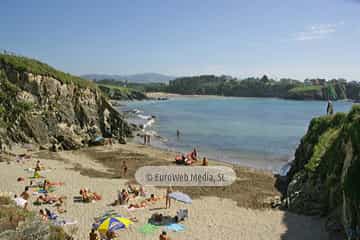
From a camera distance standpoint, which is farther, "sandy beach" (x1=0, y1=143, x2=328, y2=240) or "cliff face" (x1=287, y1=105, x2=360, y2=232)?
"sandy beach" (x1=0, y1=143, x2=328, y2=240)

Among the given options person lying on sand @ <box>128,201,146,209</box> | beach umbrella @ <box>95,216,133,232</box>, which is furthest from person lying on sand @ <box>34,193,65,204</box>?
beach umbrella @ <box>95,216,133,232</box>

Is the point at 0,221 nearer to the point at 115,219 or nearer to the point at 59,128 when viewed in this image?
the point at 115,219

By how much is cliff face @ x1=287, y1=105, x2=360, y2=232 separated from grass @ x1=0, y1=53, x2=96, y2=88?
2611 cm

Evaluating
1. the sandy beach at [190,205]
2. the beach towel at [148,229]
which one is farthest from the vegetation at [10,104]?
the beach towel at [148,229]

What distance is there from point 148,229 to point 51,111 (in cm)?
2410

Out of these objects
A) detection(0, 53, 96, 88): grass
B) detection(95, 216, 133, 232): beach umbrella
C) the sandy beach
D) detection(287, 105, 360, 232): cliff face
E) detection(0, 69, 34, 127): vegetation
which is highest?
detection(0, 53, 96, 88): grass

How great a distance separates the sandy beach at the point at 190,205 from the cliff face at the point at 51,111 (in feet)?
10.5

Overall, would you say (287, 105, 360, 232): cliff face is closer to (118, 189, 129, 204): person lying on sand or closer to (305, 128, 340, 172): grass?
(305, 128, 340, 172): grass

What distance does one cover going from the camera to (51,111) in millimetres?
34906

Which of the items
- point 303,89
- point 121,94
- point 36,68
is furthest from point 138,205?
point 303,89

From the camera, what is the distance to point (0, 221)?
9359 millimetres

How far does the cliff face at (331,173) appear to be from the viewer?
39.9 feet

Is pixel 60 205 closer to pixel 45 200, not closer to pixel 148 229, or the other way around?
pixel 45 200

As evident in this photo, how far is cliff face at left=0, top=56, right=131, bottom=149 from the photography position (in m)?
31.3
